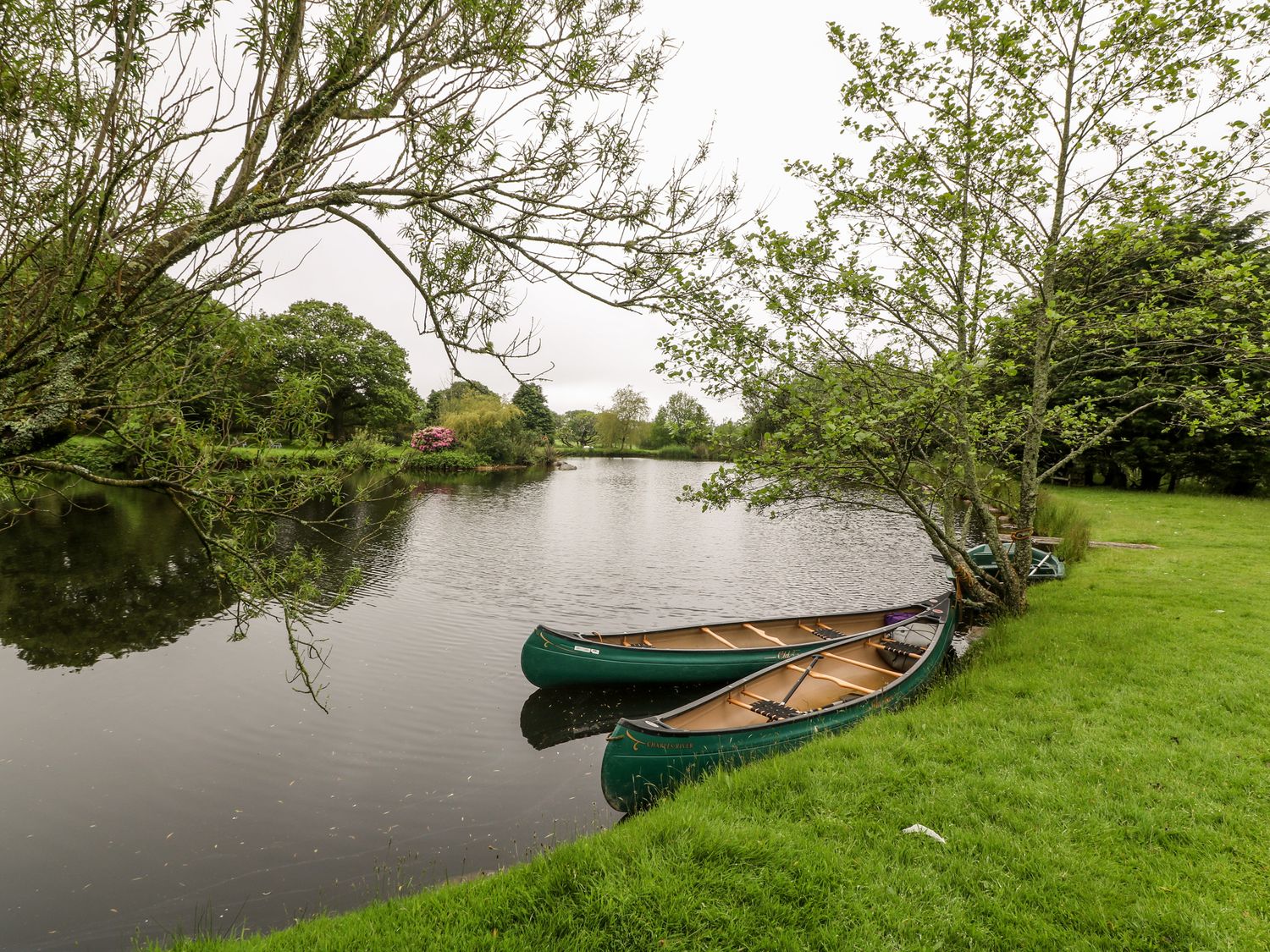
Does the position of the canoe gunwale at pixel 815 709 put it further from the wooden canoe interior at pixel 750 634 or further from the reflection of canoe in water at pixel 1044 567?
the reflection of canoe in water at pixel 1044 567

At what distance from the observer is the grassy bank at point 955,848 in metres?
4.17

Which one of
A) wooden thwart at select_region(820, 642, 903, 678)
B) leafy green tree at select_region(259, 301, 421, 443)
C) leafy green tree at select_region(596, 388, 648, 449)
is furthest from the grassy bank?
leafy green tree at select_region(596, 388, 648, 449)

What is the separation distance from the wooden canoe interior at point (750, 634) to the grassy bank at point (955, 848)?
423 cm

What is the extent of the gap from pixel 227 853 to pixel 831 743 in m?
7.30

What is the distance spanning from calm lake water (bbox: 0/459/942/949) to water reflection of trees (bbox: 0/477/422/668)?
0.28 feet

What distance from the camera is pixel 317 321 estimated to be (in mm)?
49375

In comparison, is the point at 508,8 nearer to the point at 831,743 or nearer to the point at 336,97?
the point at 336,97

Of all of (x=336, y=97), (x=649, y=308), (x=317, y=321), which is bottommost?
(x=649, y=308)

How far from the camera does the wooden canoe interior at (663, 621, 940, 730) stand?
26.7 ft

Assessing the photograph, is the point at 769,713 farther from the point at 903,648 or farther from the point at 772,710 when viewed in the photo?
the point at 903,648

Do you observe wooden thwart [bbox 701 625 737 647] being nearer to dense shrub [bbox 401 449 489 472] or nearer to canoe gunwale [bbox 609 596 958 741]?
canoe gunwale [bbox 609 596 958 741]

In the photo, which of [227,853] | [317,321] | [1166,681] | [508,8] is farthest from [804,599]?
[317,321]

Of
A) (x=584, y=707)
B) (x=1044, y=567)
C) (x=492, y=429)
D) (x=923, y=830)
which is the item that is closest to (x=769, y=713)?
(x=923, y=830)

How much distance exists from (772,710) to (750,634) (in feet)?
13.6
